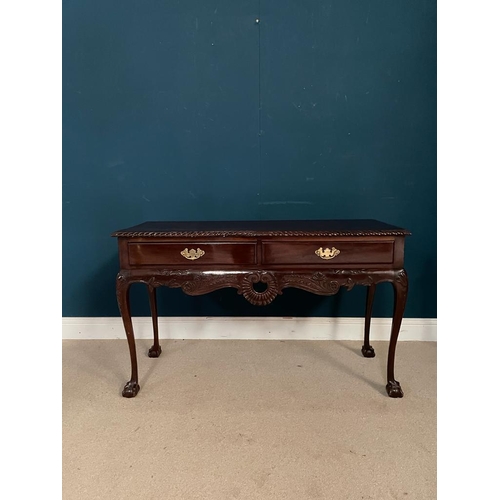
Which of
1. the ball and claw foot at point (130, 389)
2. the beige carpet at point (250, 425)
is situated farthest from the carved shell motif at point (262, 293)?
the ball and claw foot at point (130, 389)

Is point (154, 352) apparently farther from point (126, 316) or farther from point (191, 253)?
point (191, 253)

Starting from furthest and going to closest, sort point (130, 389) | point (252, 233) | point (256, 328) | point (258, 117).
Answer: point (256, 328)
point (258, 117)
point (130, 389)
point (252, 233)

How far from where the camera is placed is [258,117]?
224 centimetres

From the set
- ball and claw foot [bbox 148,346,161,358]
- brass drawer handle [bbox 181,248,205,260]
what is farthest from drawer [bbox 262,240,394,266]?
ball and claw foot [bbox 148,346,161,358]

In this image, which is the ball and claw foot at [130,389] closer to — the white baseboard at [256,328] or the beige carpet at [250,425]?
the beige carpet at [250,425]

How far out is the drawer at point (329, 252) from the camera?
1.64 meters

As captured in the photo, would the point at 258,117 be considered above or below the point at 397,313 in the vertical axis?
above

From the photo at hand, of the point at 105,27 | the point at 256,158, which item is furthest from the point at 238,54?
the point at 105,27

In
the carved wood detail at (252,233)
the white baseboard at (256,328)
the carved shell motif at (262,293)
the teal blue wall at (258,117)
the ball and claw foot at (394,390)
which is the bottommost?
the ball and claw foot at (394,390)

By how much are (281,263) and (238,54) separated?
132 centimetres

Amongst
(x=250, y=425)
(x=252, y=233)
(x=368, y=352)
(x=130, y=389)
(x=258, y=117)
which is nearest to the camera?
(x=250, y=425)

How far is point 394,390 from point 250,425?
0.67 meters

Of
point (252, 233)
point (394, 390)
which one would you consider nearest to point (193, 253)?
point (252, 233)

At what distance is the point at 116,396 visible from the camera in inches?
68.8
